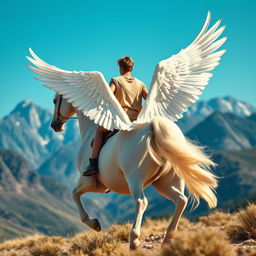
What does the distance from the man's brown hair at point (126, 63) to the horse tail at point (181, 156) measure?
5.57 feet

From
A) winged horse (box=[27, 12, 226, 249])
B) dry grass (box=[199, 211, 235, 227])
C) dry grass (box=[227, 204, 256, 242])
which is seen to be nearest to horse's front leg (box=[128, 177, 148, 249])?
winged horse (box=[27, 12, 226, 249])

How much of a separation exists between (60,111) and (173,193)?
4.02 meters

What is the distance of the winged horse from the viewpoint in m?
7.00

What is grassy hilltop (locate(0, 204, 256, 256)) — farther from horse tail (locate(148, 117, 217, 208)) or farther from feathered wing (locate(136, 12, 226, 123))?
feathered wing (locate(136, 12, 226, 123))

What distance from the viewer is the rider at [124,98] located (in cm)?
827

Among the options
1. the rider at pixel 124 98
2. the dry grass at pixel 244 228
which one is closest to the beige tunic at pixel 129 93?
the rider at pixel 124 98

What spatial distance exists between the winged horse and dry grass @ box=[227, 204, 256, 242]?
1059mm

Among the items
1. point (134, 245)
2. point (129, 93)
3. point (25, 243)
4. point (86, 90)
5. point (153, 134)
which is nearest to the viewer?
point (134, 245)

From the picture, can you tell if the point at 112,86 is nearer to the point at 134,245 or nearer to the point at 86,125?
the point at 86,125

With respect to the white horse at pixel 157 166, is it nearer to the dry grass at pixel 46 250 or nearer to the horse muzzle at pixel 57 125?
the dry grass at pixel 46 250

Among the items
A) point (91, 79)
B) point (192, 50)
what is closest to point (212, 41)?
point (192, 50)

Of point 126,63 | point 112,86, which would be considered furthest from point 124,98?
point 126,63

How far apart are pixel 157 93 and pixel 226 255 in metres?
3.85

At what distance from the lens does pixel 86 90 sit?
311 inches
